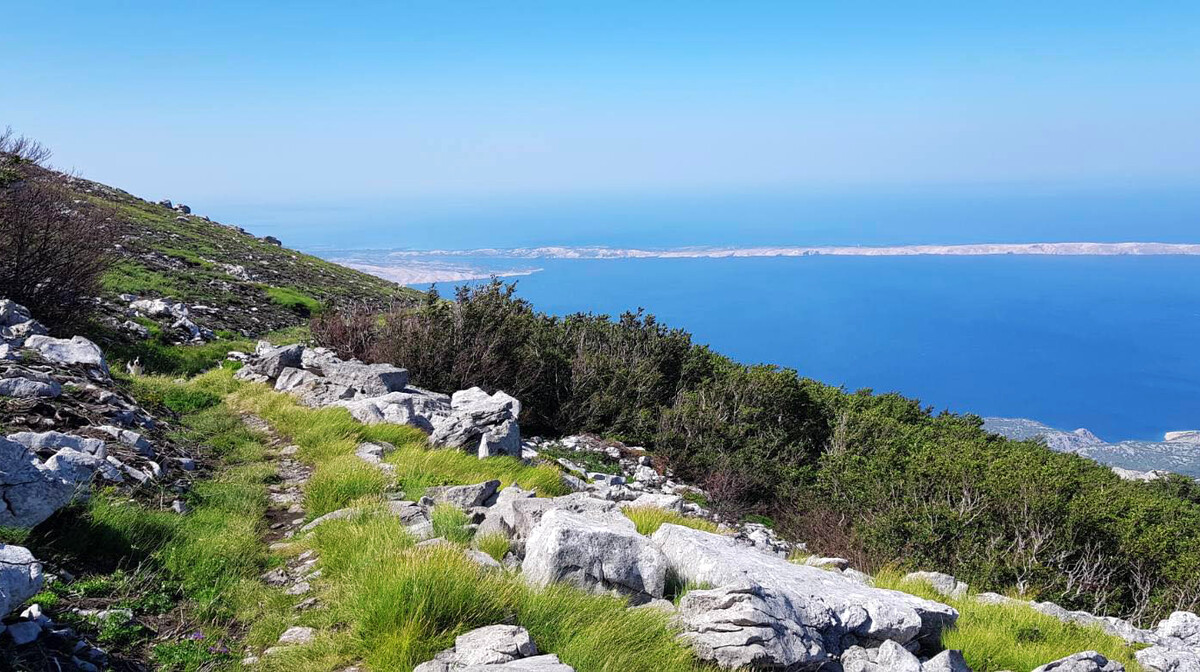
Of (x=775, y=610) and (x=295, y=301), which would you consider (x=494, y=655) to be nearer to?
(x=775, y=610)

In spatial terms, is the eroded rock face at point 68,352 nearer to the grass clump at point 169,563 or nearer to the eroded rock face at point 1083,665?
the grass clump at point 169,563

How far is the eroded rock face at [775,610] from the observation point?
183 inches

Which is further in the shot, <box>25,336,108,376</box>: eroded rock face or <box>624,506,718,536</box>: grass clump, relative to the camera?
<box>25,336,108,376</box>: eroded rock face

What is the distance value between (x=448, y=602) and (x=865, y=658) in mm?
3367

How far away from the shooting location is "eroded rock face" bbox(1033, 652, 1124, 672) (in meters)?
5.21

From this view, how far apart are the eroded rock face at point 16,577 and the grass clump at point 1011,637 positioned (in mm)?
7136

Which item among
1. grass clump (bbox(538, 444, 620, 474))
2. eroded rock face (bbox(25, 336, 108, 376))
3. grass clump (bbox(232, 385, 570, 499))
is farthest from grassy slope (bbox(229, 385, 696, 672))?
grass clump (bbox(538, 444, 620, 474))

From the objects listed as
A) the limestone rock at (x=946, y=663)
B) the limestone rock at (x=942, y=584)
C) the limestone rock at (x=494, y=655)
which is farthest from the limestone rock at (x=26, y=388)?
the limestone rock at (x=942, y=584)

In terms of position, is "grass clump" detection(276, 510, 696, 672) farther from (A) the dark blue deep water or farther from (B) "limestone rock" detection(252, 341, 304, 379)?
(A) the dark blue deep water

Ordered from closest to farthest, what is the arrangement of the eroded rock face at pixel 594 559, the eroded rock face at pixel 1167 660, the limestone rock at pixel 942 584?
the eroded rock face at pixel 594 559 → the eroded rock face at pixel 1167 660 → the limestone rock at pixel 942 584

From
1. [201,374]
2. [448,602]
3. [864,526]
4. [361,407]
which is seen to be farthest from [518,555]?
[201,374]

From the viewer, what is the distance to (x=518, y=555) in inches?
241

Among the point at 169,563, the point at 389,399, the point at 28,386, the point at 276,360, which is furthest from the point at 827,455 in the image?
the point at 28,386

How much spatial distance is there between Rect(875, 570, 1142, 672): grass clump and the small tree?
18.6 m
